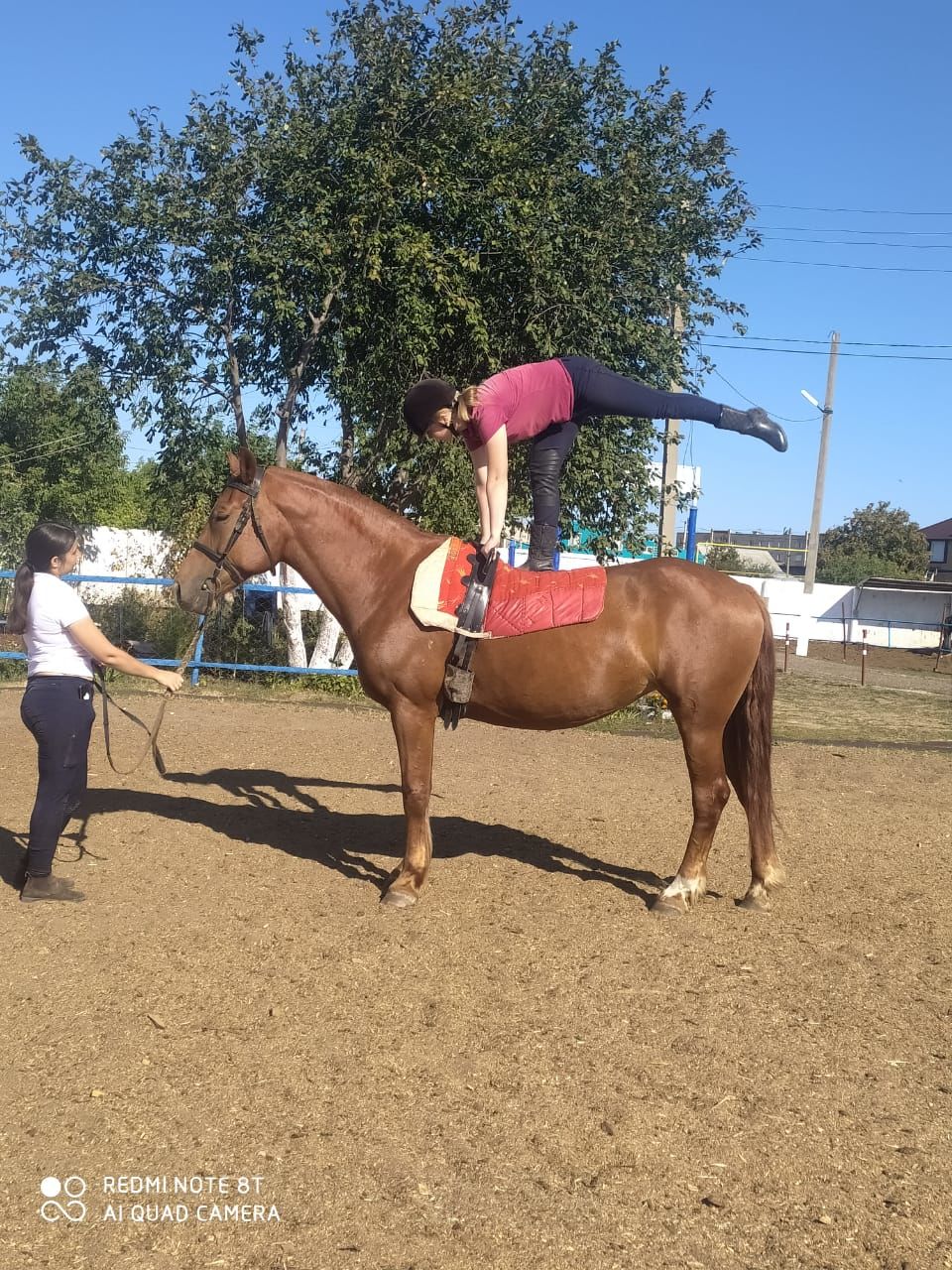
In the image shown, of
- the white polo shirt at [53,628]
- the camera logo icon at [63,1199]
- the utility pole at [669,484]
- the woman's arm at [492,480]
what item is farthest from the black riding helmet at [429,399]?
the utility pole at [669,484]

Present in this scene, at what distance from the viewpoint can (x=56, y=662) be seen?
16.8 feet

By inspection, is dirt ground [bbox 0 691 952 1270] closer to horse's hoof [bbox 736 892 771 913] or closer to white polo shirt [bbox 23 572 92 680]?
horse's hoof [bbox 736 892 771 913]

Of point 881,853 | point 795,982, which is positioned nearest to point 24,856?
point 795,982

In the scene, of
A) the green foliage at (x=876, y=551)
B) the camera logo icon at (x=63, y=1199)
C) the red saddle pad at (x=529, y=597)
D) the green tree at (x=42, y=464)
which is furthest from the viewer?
the green foliage at (x=876, y=551)

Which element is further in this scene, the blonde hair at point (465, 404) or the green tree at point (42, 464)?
the green tree at point (42, 464)

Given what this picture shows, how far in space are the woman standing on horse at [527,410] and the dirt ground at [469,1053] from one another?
2305 millimetres

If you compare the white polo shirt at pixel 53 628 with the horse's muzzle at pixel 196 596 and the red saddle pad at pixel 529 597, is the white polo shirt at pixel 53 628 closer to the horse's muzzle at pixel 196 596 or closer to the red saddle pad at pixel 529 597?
the horse's muzzle at pixel 196 596

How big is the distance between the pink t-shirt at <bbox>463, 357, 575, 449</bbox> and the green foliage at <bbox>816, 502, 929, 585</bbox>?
58.3m

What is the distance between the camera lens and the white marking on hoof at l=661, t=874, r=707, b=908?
18.6 feet

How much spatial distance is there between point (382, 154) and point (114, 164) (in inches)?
151

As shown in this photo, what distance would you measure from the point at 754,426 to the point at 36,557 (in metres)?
3.82

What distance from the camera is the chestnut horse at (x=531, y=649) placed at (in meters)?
5.54

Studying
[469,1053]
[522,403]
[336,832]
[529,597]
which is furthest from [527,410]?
[336,832]

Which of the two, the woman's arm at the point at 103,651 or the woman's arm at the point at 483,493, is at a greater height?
the woman's arm at the point at 483,493
